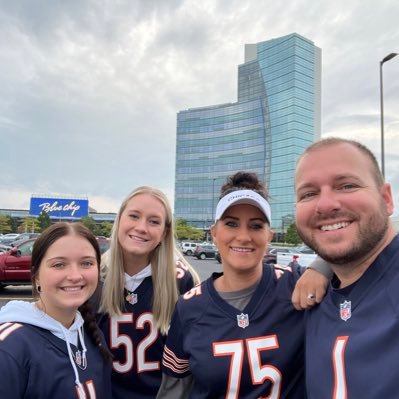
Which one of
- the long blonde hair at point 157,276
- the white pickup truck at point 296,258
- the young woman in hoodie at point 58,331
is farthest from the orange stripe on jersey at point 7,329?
the white pickup truck at point 296,258

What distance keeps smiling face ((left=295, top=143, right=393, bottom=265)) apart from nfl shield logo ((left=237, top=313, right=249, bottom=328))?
551mm

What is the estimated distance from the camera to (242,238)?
2139 mm

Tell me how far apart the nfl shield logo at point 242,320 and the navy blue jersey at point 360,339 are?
35 centimetres

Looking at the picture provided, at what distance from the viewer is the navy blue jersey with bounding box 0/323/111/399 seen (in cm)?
166

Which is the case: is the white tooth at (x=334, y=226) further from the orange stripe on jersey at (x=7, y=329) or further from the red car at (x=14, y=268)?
the red car at (x=14, y=268)

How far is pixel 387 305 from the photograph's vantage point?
1504 millimetres

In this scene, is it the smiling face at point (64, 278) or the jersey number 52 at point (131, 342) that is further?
the jersey number 52 at point (131, 342)

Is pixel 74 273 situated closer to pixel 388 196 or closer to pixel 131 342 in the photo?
pixel 131 342

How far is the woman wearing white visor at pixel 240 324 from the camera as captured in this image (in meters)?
1.90

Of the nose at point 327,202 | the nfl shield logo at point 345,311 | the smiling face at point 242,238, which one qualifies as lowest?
the nfl shield logo at point 345,311

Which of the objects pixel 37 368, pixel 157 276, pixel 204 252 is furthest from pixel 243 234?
pixel 204 252

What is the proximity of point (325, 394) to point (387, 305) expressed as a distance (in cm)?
47

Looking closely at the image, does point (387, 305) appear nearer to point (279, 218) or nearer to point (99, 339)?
point (99, 339)

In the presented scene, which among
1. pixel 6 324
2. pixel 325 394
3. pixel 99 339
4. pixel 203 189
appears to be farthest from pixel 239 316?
pixel 203 189
